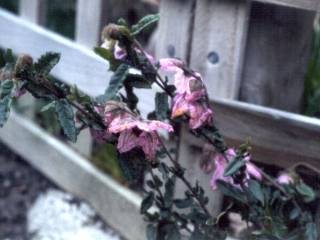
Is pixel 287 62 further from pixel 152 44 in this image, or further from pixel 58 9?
pixel 58 9

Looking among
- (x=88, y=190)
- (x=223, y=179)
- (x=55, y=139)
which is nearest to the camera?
(x=223, y=179)

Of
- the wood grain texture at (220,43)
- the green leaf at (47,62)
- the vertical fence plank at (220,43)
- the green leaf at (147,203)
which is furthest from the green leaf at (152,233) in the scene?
the green leaf at (47,62)

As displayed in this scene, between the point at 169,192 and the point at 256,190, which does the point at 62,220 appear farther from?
the point at 256,190

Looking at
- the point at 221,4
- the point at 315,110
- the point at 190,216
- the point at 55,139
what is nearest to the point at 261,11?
the point at 221,4

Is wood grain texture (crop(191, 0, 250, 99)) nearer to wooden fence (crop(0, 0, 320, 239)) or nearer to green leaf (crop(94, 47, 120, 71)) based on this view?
wooden fence (crop(0, 0, 320, 239))

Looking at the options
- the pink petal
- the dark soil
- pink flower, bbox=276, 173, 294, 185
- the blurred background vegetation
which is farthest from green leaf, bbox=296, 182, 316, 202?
the dark soil

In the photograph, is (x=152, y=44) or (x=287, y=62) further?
(x=152, y=44)
